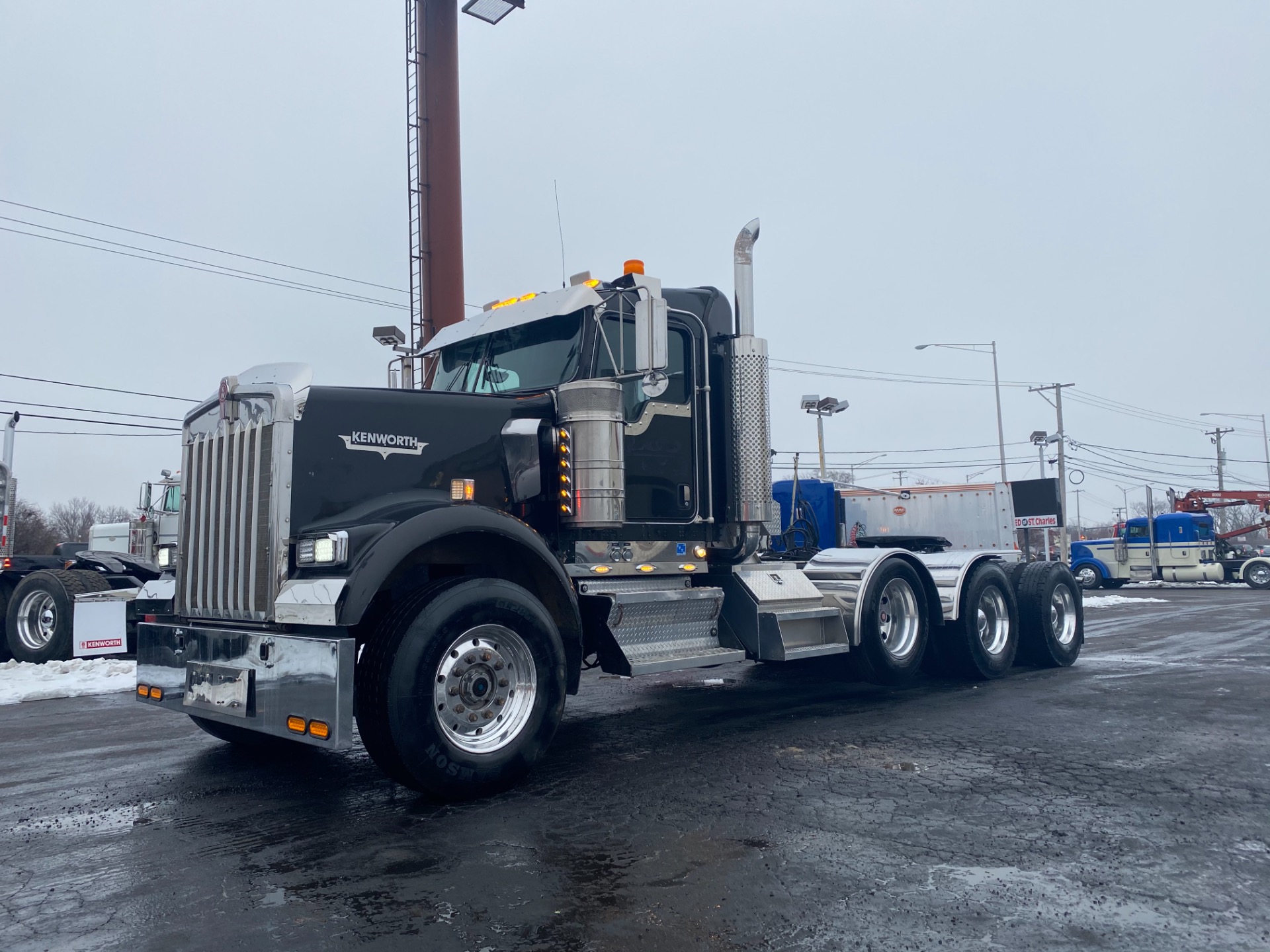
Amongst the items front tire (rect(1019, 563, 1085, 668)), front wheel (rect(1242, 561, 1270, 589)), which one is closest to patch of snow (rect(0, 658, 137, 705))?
front tire (rect(1019, 563, 1085, 668))

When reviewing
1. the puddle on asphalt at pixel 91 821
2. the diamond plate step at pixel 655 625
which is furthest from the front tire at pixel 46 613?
the diamond plate step at pixel 655 625

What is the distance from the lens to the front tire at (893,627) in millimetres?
8508

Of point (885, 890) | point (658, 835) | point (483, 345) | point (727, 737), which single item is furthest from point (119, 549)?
point (885, 890)

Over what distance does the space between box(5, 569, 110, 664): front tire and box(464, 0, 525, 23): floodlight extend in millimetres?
17873

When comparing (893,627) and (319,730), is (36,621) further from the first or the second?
(893,627)

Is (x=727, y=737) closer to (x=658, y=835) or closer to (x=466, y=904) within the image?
(x=658, y=835)

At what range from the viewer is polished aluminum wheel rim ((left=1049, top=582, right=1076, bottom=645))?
1105 cm

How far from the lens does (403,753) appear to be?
497 centimetres

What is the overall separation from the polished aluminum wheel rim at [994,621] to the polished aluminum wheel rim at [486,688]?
5940 mm

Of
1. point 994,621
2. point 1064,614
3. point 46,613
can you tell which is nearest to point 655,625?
point 994,621

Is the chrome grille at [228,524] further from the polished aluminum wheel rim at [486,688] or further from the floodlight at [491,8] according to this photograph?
the floodlight at [491,8]

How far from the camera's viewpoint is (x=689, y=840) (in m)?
4.49

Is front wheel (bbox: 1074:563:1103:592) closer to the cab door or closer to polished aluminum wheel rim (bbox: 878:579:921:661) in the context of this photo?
polished aluminum wheel rim (bbox: 878:579:921:661)

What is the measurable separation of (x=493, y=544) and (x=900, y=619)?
4.75 meters
